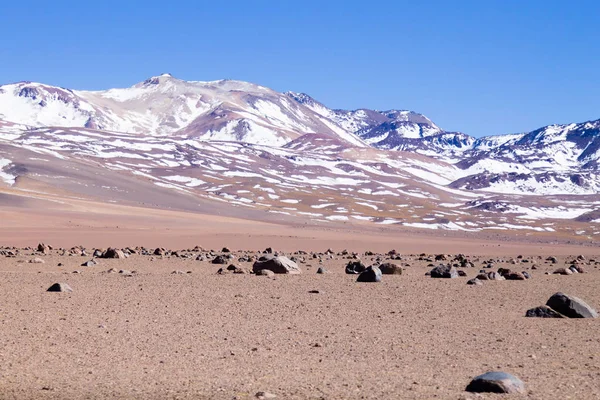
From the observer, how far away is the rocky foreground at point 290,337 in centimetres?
1008

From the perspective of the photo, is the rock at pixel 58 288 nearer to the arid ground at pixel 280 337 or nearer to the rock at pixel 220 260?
the arid ground at pixel 280 337

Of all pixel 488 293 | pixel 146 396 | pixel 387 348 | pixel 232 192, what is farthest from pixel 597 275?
pixel 232 192

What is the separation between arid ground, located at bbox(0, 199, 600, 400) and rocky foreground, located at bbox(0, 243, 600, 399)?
0.10 feet

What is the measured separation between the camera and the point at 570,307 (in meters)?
15.6

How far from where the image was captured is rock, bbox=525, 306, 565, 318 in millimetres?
15758

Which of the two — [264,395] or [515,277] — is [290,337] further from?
[515,277]

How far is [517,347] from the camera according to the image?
1279 cm

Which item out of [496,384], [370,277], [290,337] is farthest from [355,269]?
[496,384]

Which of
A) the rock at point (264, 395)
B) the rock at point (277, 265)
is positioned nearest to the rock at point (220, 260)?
the rock at point (277, 265)

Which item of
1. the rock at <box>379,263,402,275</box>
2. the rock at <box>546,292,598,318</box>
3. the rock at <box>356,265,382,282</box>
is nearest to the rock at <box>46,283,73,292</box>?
the rock at <box>356,265,382,282</box>

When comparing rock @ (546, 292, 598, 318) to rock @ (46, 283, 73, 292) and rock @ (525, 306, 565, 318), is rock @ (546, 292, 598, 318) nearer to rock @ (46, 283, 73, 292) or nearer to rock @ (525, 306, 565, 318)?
rock @ (525, 306, 565, 318)

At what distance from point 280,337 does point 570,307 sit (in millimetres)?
6263

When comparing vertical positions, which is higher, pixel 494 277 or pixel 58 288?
pixel 494 277

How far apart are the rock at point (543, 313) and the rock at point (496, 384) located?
640 cm
